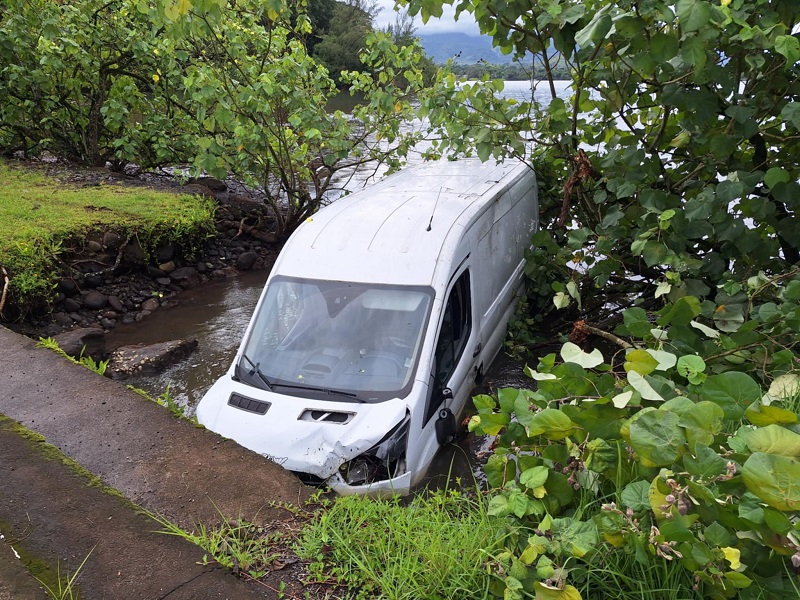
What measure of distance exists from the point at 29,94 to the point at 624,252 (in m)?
11.6

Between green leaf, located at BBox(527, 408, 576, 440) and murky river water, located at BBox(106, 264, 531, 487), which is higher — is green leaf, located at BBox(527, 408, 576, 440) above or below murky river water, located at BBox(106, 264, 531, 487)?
above

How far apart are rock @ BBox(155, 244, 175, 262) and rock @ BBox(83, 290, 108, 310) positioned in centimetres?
138

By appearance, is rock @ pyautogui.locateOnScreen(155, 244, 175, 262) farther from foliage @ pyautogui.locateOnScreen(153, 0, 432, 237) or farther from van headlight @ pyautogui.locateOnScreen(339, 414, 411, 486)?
van headlight @ pyautogui.locateOnScreen(339, 414, 411, 486)

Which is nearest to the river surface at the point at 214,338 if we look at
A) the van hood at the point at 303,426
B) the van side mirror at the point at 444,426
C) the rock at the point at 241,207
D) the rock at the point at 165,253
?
the van side mirror at the point at 444,426

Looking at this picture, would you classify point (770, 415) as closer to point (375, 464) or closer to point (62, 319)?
point (375, 464)

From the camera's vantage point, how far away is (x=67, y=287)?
812 centimetres

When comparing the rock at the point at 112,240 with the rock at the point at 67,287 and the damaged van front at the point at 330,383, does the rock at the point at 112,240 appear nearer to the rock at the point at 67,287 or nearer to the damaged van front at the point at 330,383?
the rock at the point at 67,287

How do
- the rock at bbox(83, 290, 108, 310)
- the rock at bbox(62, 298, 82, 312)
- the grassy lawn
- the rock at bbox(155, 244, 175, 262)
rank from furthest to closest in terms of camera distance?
the rock at bbox(155, 244, 175, 262), the rock at bbox(83, 290, 108, 310), the rock at bbox(62, 298, 82, 312), the grassy lawn

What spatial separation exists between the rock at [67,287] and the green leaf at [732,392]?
27.0 ft

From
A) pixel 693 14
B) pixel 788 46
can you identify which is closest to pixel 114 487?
pixel 693 14

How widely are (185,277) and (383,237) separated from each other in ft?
18.6

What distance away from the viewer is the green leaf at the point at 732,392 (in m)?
2.08

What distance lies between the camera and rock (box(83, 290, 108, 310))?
27.0 ft

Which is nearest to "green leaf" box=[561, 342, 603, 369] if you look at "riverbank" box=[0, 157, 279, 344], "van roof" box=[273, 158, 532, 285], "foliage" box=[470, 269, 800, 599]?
"foliage" box=[470, 269, 800, 599]
